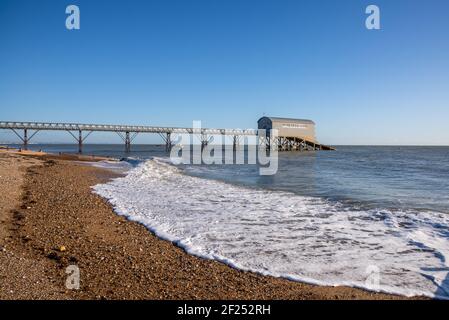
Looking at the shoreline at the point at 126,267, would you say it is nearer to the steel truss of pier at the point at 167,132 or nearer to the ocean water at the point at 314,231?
the ocean water at the point at 314,231

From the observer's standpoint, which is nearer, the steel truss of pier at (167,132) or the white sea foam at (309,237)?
the white sea foam at (309,237)

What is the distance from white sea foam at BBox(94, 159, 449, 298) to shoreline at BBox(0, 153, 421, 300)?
36 cm

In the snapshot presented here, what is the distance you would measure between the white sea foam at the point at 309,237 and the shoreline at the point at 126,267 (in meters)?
0.36

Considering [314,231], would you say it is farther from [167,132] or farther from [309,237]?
[167,132]

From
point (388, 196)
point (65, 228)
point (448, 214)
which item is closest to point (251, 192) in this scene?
point (388, 196)

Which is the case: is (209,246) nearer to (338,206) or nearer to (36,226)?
(36,226)

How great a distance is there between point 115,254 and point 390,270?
4.82 metres

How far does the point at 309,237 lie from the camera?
739cm

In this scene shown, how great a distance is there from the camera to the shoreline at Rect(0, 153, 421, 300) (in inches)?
172

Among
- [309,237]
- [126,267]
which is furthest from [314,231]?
[126,267]

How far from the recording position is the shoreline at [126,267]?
4.38m

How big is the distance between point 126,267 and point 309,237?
4.22m

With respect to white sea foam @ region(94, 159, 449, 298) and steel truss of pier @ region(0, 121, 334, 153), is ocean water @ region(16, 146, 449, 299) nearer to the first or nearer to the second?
Result: white sea foam @ region(94, 159, 449, 298)

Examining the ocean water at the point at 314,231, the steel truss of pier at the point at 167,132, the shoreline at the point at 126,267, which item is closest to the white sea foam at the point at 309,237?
the ocean water at the point at 314,231
